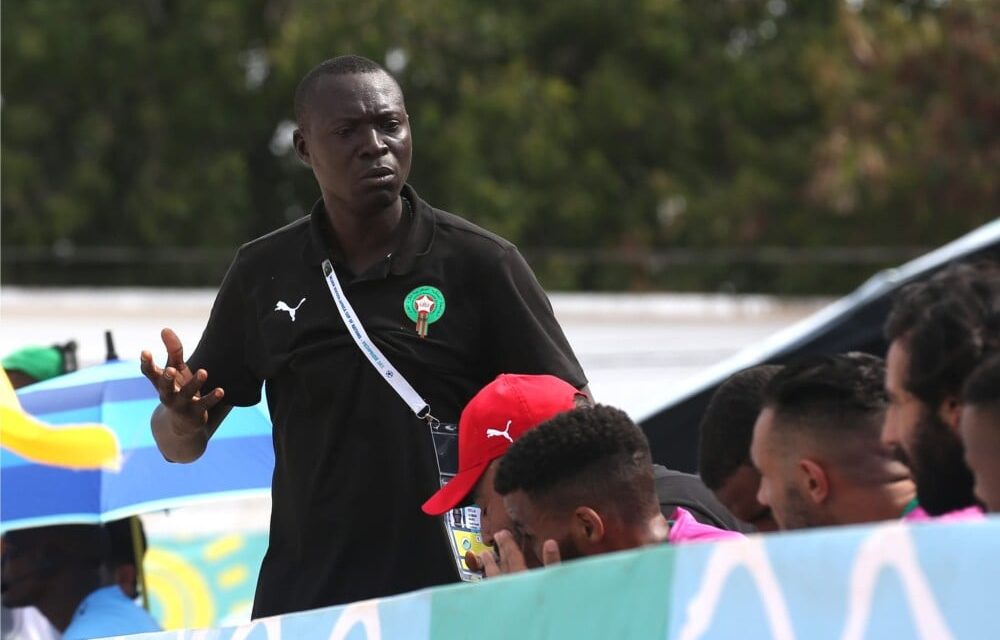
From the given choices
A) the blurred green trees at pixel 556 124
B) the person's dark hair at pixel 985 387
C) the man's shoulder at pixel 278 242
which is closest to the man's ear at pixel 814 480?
the person's dark hair at pixel 985 387

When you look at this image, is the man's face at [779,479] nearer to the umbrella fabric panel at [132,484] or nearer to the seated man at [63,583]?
the umbrella fabric panel at [132,484]

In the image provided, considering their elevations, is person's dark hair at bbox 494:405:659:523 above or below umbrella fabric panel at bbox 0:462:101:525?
above

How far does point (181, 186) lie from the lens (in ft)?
86.9

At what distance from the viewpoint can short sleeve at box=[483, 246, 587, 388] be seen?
3.20 m

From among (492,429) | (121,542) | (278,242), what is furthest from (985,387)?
(121,542)

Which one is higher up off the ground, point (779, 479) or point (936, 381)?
point (936, 381)

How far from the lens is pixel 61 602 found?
509 cm

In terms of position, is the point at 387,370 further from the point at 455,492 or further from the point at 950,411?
the point at 950,411

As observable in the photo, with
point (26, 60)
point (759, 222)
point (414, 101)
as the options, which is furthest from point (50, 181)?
point (759, 222)

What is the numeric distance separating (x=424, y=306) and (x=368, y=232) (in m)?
0.19

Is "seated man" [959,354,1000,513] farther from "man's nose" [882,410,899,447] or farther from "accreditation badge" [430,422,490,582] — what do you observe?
"accreditation badge" [430,422,490,582]

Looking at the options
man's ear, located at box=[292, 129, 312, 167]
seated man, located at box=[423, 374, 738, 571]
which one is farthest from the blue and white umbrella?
seated man, located at box=[423, 374, 738, 571]

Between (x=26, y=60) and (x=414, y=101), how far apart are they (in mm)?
5494

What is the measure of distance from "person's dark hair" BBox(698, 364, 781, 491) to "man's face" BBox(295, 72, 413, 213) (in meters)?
0.94
